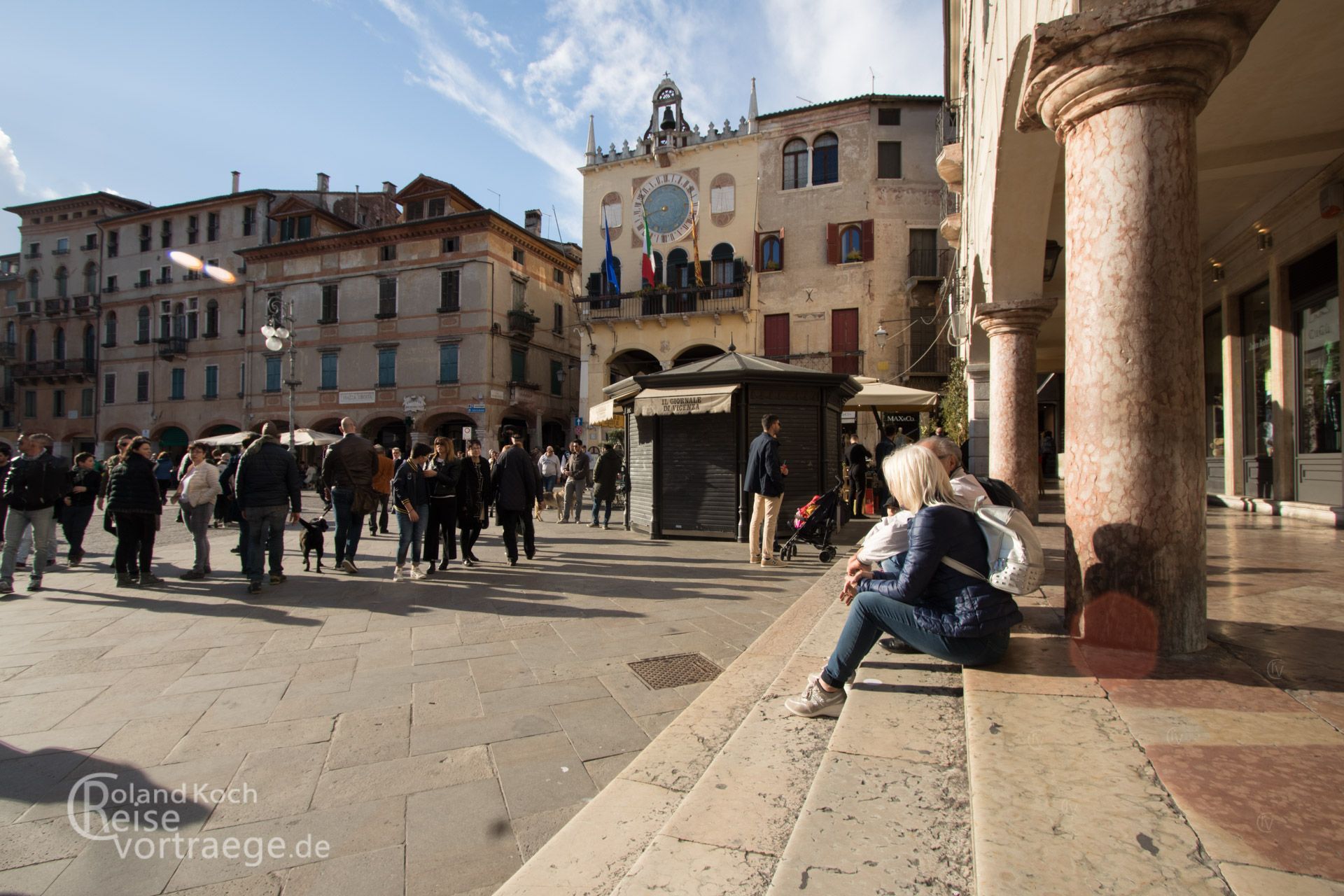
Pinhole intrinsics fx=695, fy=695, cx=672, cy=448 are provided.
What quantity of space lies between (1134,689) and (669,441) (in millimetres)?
8031

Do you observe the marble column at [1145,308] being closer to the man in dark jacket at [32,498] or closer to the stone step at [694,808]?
the stone step at [694,808]

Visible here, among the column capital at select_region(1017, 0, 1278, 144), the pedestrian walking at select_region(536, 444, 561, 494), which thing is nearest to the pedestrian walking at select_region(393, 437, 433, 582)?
the column capital at select_region(1017, 0, 1278, 144)

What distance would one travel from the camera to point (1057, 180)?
7.83 metres

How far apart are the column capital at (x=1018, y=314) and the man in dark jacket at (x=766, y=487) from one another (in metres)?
3.00

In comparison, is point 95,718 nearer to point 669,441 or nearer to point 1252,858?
point 1252,858

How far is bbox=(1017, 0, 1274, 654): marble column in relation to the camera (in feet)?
9.62

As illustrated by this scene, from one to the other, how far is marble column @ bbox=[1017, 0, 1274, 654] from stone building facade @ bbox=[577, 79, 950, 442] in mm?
21363

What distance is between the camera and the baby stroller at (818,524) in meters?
8.12

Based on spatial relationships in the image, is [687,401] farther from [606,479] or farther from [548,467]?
[548,467]

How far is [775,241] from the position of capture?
25.7 metres

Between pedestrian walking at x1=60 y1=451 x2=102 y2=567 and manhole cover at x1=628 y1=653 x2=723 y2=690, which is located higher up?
pedestrian walking at x1=60 y1=451 x2=102 y2=567

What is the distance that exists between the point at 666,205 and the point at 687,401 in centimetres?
1947

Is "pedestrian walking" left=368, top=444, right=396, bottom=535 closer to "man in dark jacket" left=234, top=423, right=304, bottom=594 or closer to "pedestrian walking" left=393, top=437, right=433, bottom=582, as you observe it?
Result: "pedestrian walking" left=393, top=437, right=433, bottom=582

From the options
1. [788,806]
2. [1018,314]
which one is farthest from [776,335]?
[788,806]
